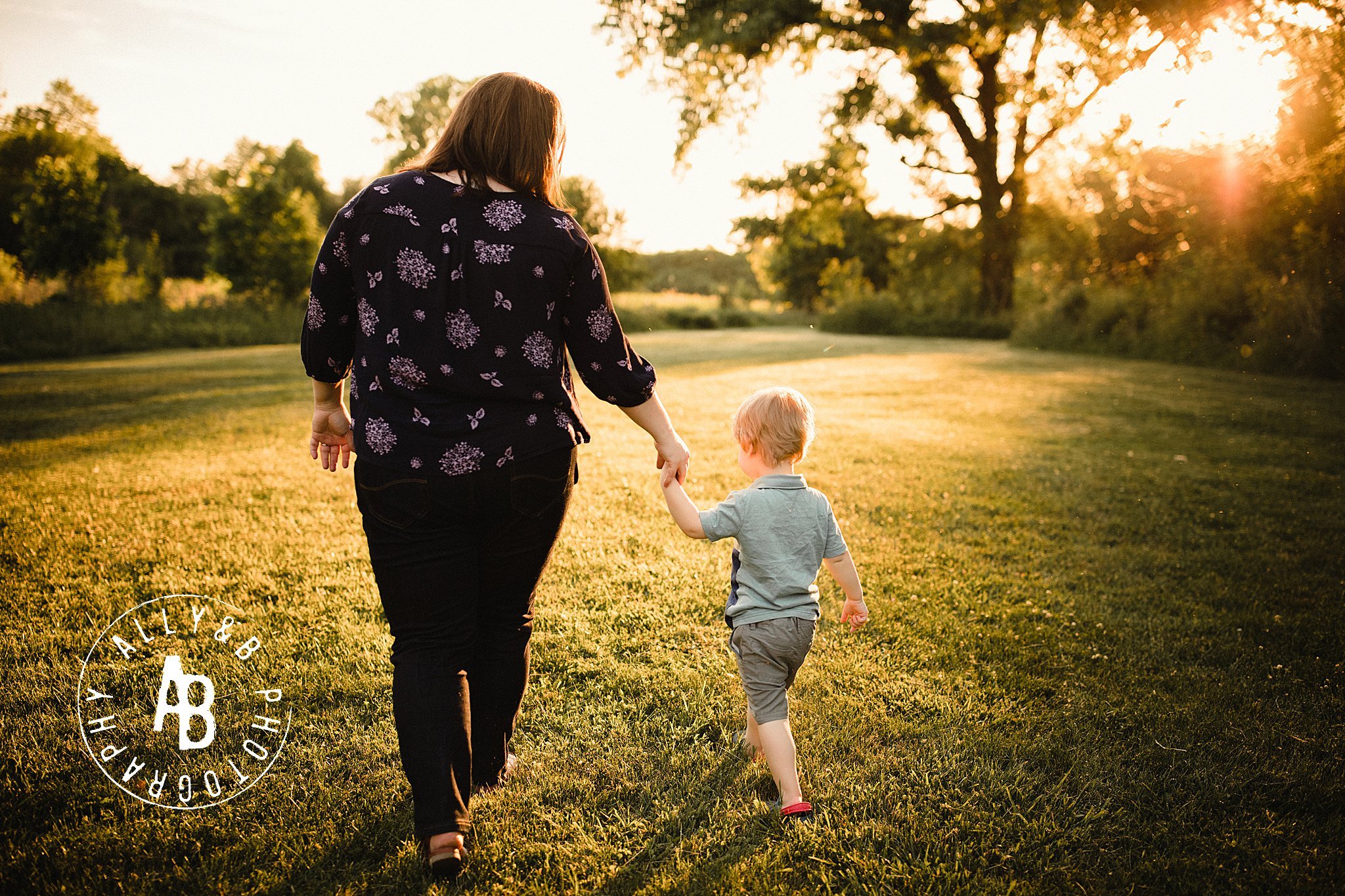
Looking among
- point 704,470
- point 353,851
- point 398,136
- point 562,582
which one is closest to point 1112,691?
point 562,582

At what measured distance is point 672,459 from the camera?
87.1 inches

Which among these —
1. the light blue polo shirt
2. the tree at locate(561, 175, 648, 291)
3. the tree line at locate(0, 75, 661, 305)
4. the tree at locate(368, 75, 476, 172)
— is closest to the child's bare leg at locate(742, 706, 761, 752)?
the light blue polo shirt

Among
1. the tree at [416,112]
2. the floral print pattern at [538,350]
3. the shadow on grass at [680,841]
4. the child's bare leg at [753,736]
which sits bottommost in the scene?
the shadow on grass at [680,841]

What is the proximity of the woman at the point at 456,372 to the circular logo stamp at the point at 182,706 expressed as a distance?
3.23ft

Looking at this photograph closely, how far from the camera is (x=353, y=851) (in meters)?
2.03

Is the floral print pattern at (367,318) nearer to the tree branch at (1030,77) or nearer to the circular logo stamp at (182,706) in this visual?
the circular logo stamp at (182,706)

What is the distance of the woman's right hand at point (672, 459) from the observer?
2.20 meters

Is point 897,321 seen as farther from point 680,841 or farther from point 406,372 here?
point 406,372

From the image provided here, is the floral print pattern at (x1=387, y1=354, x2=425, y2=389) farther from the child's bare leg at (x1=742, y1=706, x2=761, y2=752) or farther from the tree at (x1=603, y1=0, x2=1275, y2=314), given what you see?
the tree at (x1=603, y1=0, x2=1275, y2=314)

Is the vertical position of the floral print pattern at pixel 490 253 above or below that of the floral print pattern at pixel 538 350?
above

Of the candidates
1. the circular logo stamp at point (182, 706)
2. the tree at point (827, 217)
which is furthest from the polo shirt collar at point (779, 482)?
the tree at point (827, 217)

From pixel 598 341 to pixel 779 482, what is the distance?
2.48ft

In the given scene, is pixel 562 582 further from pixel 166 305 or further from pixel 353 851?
pixel 166 305

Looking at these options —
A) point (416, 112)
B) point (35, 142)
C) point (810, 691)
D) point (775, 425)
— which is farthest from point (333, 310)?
point (416, 112)
